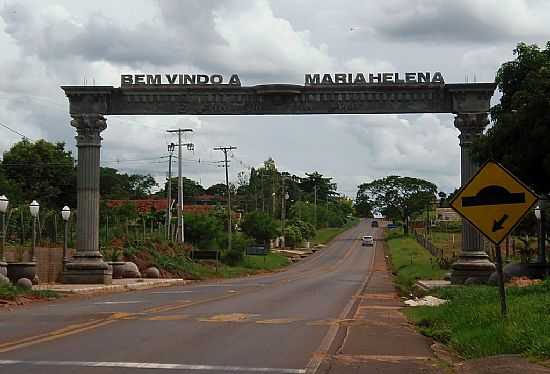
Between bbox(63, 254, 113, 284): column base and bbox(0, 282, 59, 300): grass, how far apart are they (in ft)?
19.1

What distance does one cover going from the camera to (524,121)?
23.6m

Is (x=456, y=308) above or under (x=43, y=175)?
under

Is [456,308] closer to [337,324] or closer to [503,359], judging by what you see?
[337,324]

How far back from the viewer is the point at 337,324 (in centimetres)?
1845

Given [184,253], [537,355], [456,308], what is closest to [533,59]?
[456,308]

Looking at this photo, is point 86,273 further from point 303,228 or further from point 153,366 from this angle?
point 303,228

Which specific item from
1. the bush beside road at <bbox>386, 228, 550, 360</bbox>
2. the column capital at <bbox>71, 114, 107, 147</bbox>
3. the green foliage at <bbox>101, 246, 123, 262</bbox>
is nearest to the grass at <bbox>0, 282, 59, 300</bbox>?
the column capital at <bbox>71, 114, 107, 147</bbox>

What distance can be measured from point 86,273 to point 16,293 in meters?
8.35

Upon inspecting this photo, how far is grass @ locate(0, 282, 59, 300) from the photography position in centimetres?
2464

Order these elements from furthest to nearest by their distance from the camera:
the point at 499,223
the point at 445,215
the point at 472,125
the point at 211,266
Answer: the point at 445,215
the point at 211,266
the point at 472,125
the point at 499,223

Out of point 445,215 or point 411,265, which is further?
point 445,215


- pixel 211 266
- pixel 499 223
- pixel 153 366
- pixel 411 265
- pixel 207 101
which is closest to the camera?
pixel 153 366

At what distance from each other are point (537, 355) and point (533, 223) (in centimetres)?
3437

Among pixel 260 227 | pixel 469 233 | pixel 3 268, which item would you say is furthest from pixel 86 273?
pixel 260 227
